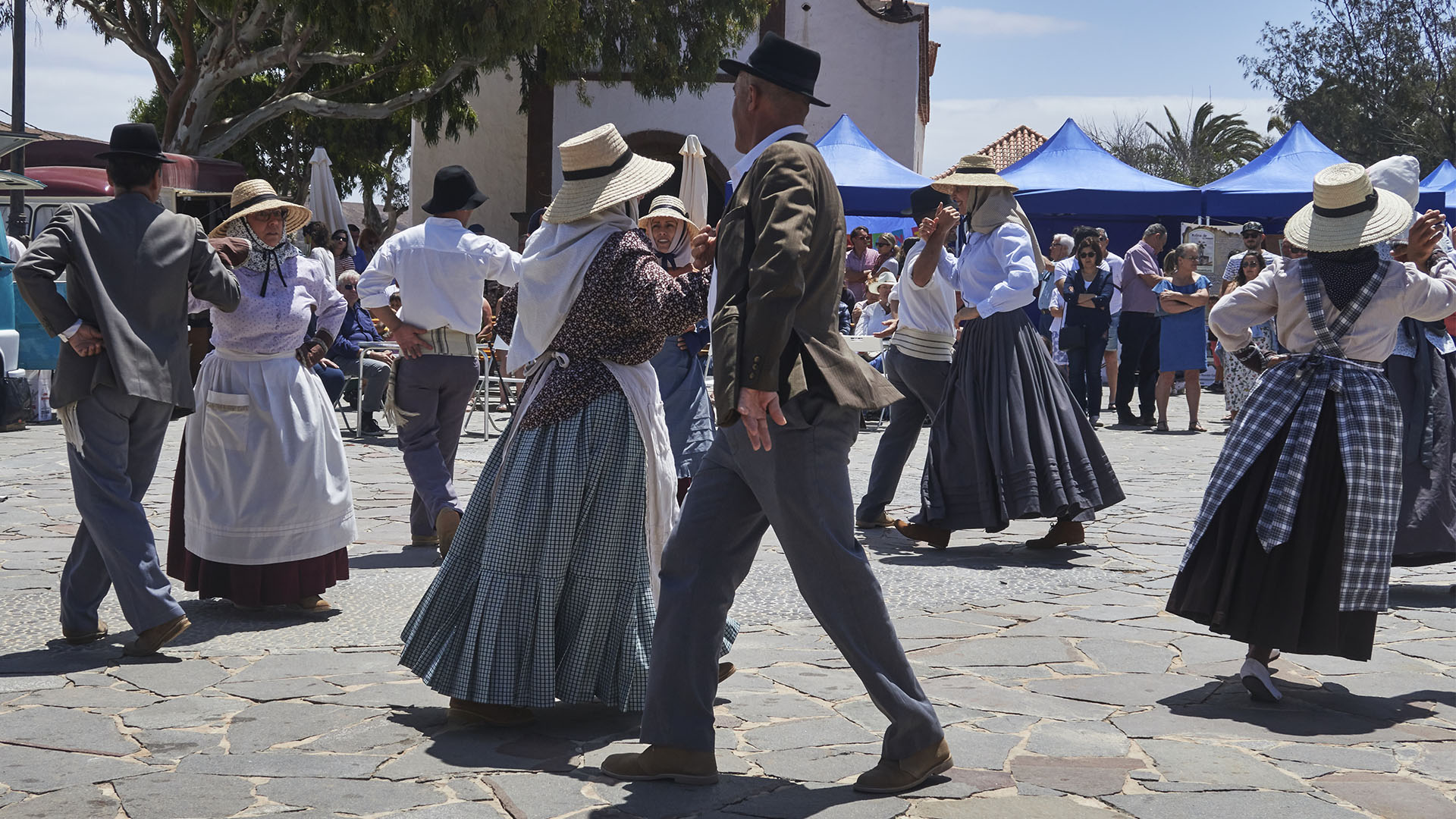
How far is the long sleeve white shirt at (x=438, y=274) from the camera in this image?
7223 millimetres

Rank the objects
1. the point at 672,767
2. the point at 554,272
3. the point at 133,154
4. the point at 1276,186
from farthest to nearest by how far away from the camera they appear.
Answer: the point at 1276,186
the point at 133,154
the point at 554,272
the point at 672,767

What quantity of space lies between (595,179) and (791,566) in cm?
152

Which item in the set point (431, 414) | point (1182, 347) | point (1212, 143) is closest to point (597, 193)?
point (431, 414)

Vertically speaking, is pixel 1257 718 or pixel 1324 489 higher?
pixel 1324 489

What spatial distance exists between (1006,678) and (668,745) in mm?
1582

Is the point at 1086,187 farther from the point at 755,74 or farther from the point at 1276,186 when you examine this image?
the point at 755,74

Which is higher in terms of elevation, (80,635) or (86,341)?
(86,341)

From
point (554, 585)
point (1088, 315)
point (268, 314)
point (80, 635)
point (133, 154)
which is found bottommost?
point (80, 635)

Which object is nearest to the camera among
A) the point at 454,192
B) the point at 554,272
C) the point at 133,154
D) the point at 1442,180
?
the point at 554,272

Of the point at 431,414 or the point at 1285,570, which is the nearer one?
the point at 1285,570

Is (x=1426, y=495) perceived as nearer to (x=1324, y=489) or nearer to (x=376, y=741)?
(x=1324, y=489)

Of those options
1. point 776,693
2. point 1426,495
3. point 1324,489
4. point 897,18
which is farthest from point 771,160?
point 897,18

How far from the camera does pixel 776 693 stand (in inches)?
186

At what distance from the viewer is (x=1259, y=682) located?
Answer: 4.65 metres
